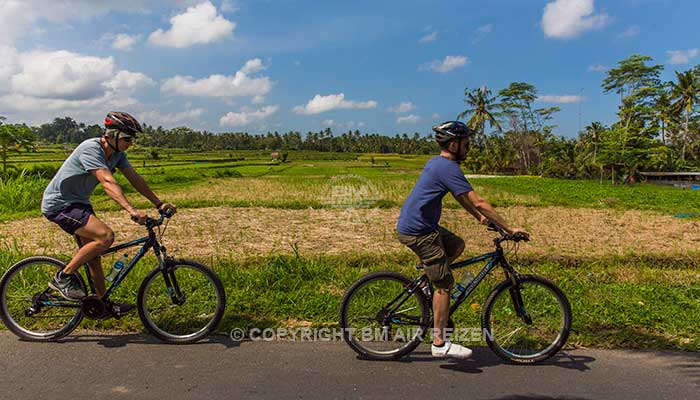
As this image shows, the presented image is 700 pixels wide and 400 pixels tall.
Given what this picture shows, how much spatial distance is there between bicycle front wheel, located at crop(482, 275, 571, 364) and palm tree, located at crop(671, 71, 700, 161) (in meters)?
45.5

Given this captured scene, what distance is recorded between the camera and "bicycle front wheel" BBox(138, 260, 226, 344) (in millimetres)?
3557

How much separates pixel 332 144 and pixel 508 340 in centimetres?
9769

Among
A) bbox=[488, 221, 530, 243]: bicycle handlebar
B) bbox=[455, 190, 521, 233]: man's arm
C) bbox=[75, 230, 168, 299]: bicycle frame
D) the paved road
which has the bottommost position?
the paved road

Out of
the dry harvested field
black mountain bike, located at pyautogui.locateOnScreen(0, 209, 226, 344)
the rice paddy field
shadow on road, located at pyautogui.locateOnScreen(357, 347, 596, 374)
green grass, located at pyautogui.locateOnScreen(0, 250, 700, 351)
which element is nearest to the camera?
shadow on road, located at pyautogui.locateOnScreen(357, 347, 596, 374)

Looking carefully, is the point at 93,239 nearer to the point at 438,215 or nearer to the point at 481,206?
the point at 438,215

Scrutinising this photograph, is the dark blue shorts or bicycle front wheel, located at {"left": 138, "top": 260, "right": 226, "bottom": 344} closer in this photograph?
the dark blue shorts

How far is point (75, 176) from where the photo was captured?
3447 mm

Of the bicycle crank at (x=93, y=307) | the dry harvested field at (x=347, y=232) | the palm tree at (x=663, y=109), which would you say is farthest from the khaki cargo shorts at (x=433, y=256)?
the palm tree at (x=663, y=109)

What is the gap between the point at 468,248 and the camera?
6973mm

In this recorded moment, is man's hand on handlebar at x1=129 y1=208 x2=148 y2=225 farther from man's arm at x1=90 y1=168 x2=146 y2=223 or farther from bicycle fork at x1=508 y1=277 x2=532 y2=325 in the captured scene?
bicycle fork at x1=508 y1=277 x2=532 y2=325

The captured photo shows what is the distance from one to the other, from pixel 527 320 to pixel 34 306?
4.15 meters

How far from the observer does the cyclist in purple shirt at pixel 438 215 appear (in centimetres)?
304

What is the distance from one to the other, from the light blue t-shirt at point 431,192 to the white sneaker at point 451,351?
89cm

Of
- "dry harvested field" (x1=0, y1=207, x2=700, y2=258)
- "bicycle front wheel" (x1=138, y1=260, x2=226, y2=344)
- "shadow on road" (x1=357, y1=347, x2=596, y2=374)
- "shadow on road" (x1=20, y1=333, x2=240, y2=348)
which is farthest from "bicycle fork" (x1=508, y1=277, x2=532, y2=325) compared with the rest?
"dry harvested field" (x1=0, y1=207, x2=700, y2=258)
